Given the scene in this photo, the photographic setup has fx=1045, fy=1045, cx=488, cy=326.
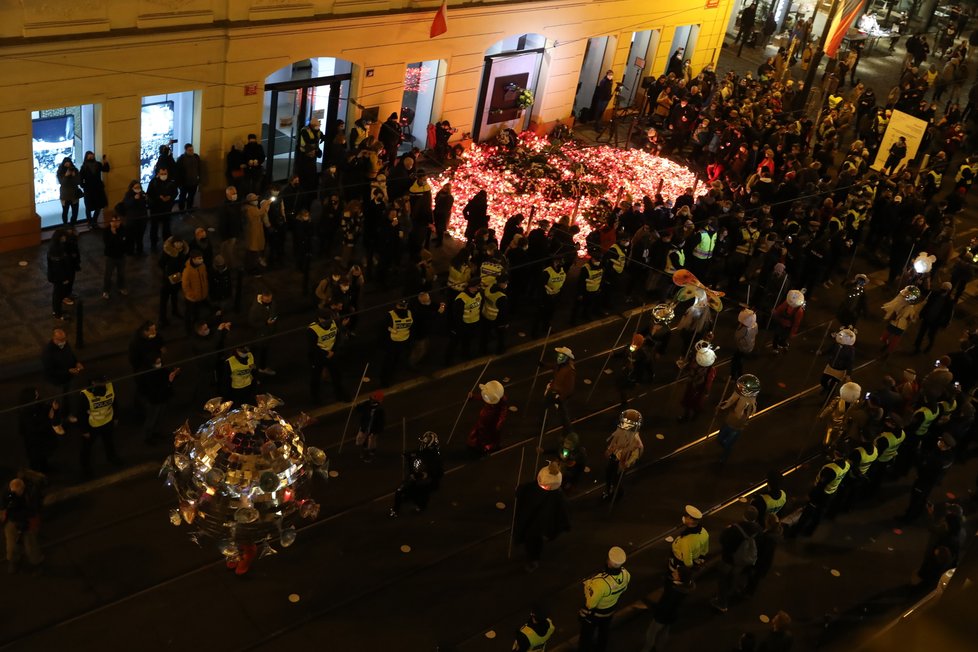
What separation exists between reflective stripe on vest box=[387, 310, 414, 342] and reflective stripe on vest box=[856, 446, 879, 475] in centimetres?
635

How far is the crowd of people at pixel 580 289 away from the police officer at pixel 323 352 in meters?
0.04

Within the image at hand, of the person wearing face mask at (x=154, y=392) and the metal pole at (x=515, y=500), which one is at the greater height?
the person wearing face mask at (x=154, y=392)

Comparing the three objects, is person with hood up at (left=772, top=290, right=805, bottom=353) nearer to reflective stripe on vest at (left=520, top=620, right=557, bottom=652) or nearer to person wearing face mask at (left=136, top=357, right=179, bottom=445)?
reflective stripe on vest at (left=520, top=620, right=557, bottom=652)

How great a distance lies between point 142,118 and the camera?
18.0m

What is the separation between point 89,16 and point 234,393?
686 cm

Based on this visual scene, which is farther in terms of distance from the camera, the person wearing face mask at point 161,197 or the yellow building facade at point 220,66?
the person wearing face mask at point 161,197

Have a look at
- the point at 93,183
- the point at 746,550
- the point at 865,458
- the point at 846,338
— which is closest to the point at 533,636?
the point at 746,550

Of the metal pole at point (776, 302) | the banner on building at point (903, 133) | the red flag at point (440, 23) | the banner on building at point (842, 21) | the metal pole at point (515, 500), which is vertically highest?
the banner on building at point (842, 21)

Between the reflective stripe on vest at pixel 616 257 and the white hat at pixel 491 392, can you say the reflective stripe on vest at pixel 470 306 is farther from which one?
the reflective stripe on vest at pixel 616 257

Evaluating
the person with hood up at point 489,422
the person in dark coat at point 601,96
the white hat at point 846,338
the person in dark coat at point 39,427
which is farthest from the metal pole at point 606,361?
the person in dark coat at point 601,96

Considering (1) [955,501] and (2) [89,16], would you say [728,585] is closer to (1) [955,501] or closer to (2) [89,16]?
(1) [955,501]

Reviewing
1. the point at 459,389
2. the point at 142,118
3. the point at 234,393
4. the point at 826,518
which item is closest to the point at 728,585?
the point at 826,518

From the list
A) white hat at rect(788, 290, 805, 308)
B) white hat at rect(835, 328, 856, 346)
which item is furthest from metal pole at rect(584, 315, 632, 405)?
white hat at rect(835, 328, 856, 346)

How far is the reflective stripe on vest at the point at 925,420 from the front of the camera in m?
14.9
